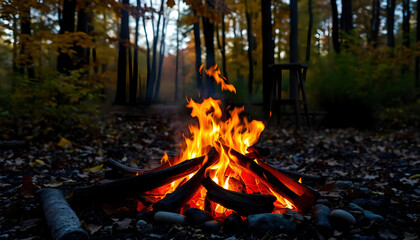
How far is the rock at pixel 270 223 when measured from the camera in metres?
2.31

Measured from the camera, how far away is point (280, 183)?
2811 mm

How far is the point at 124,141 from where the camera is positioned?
7.07m

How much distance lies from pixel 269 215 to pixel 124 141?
5.28 metres

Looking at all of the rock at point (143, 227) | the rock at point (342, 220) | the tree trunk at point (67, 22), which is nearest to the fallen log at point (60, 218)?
the rock at point (143, 227)

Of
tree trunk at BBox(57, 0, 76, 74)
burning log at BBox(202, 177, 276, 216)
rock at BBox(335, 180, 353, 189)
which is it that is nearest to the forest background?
tree trunk at BBox(57, 0, 76, 74)

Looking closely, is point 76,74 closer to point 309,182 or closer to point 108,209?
point 108,209

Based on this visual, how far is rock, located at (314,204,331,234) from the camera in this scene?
2352mm

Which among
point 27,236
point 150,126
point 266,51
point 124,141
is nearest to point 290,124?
point 266,51

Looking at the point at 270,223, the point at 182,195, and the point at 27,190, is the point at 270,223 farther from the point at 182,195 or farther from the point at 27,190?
the point at 27,190

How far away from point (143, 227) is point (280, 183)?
4.22 ft

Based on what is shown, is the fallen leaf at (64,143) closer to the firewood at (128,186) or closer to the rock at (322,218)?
the firewood at (128,186)

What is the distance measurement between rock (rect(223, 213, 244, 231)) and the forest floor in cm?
4

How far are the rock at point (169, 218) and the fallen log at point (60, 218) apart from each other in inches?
23.6

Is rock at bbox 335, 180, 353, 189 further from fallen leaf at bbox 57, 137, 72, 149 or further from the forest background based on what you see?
fallen leaf at bbox 57, 137, 72, 149
